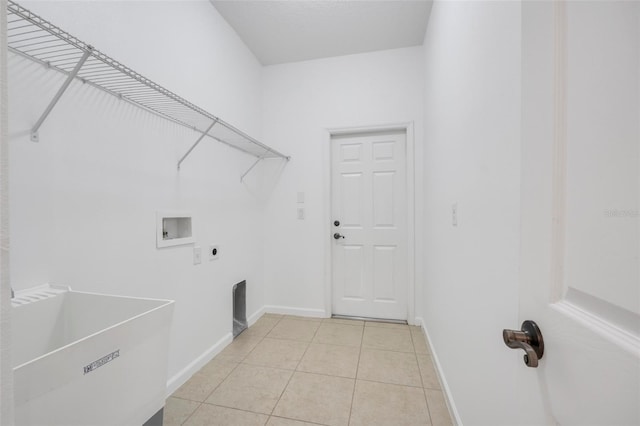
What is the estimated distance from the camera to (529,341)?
1.54 feet

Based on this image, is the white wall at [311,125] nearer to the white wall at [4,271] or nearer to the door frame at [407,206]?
the door frame at [407,206]

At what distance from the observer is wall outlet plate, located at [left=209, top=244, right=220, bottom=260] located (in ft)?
6.46

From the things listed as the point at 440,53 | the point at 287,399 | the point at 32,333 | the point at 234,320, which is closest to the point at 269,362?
the point at 287,399

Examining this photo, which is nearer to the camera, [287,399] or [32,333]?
[32,333]

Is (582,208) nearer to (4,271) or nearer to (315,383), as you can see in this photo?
(4,271)

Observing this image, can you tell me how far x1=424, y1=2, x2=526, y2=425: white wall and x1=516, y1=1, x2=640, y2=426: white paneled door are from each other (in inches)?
12.3

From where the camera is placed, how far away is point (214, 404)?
1495mm

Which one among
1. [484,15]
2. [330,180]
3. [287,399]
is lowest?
[287,399]

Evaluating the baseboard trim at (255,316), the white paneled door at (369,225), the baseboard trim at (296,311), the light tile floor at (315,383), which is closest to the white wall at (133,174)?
the light tile floor at (315,383)

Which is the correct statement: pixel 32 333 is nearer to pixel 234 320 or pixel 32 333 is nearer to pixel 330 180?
pixel 234 320

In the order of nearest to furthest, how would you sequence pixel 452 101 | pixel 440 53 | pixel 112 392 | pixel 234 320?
pixel 112 392 → pixel 452 101 → pixel 440 53 → pixel 234 320

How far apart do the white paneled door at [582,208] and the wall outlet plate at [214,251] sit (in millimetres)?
1926

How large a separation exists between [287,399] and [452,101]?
1993mm

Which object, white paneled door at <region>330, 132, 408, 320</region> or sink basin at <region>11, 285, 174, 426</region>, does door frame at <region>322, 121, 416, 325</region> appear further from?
sink basin at <region>11, 285, 174, 426</region>
